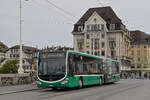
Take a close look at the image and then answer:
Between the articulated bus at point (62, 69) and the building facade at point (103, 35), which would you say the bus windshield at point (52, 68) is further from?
the building facade at point (103, 35)

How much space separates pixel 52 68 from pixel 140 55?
90.2m

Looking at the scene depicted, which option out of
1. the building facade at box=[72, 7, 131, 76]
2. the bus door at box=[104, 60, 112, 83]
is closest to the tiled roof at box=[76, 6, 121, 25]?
the building facade at box=[72, 7, 131, 76]

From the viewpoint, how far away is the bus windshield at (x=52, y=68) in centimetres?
2008

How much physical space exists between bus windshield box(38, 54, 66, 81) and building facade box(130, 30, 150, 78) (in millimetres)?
86333

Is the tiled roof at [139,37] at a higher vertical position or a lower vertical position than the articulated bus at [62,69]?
higher

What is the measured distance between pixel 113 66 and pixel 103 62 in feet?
13.4

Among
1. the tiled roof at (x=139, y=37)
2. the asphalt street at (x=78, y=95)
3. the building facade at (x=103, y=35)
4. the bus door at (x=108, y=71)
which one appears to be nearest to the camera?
the asphalt street at (x=78, y=95)

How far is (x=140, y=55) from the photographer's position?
107062mm

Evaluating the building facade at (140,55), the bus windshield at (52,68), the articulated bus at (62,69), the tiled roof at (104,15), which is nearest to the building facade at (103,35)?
the tiled roof at (104,15)

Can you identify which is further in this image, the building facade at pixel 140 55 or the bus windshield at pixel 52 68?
the building facade at pixel 140 55

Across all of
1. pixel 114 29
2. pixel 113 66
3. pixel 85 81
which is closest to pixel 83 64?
pixel 85 81

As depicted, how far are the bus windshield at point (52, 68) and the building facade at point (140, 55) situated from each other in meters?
86.3

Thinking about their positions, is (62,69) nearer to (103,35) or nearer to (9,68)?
(103,35)

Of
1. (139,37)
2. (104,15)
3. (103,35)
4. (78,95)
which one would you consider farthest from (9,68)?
(78,95)
